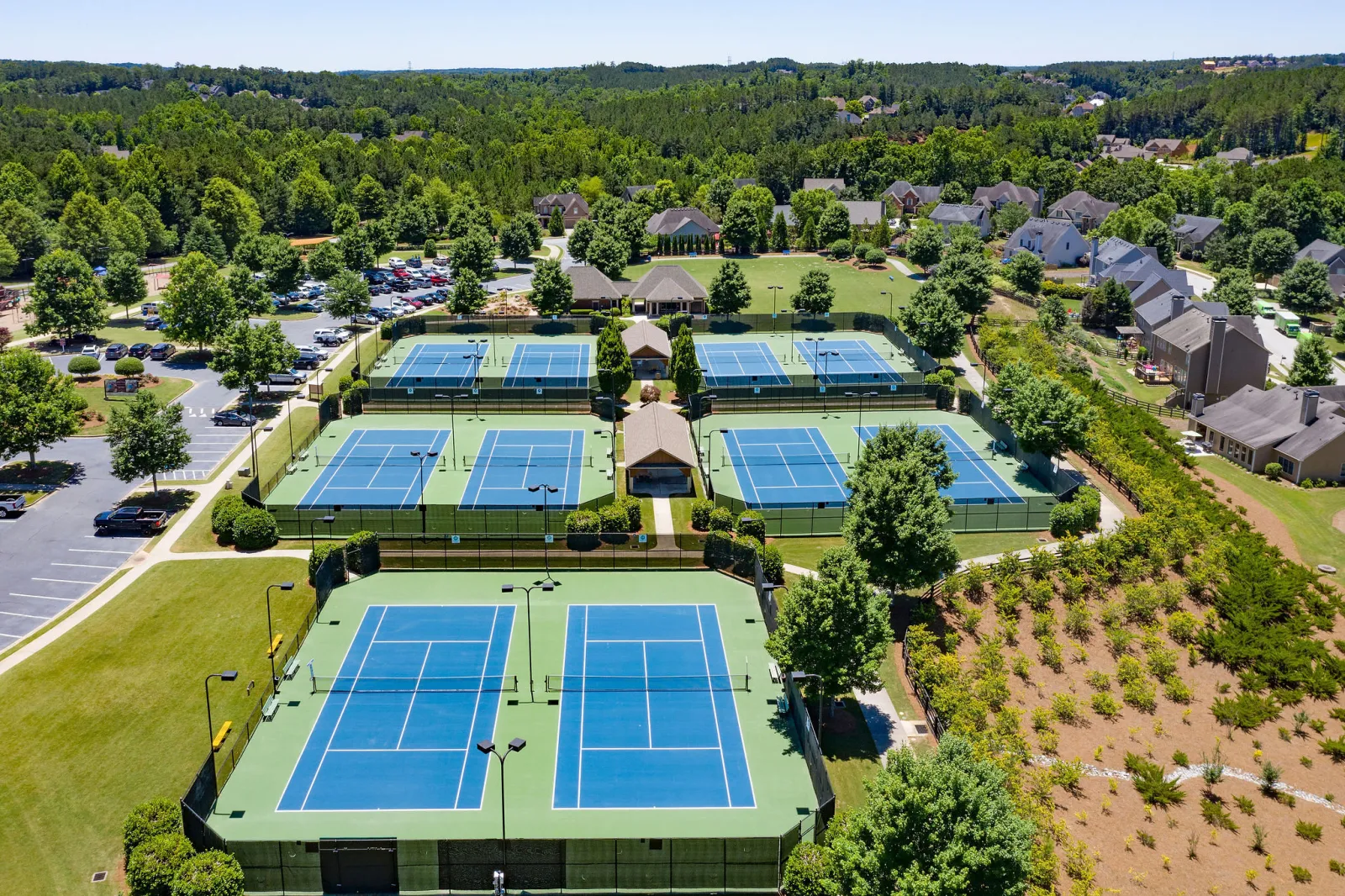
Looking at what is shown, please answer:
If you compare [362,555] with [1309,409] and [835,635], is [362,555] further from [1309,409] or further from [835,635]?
[1309,409]

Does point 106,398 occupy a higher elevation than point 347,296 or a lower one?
lower

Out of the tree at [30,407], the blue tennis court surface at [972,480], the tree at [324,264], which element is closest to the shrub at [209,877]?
the blue tennis court surface at [972,480]

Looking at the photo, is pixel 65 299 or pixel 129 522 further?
pixel 65 299

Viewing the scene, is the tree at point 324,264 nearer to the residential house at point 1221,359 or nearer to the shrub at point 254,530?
the shrub at point 254,530

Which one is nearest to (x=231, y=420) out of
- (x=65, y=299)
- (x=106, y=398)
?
(x=106, y=398)

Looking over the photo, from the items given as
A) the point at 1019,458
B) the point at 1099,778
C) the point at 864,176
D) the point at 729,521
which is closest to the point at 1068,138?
the point at 864,176

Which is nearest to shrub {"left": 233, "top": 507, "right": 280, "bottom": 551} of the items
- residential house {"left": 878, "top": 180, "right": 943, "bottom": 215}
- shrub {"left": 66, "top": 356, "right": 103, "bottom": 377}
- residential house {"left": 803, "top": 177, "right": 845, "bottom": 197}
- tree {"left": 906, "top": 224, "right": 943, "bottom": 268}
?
shrub {"left": 66, "top": 356, "right": 103, "bottom": 377}
